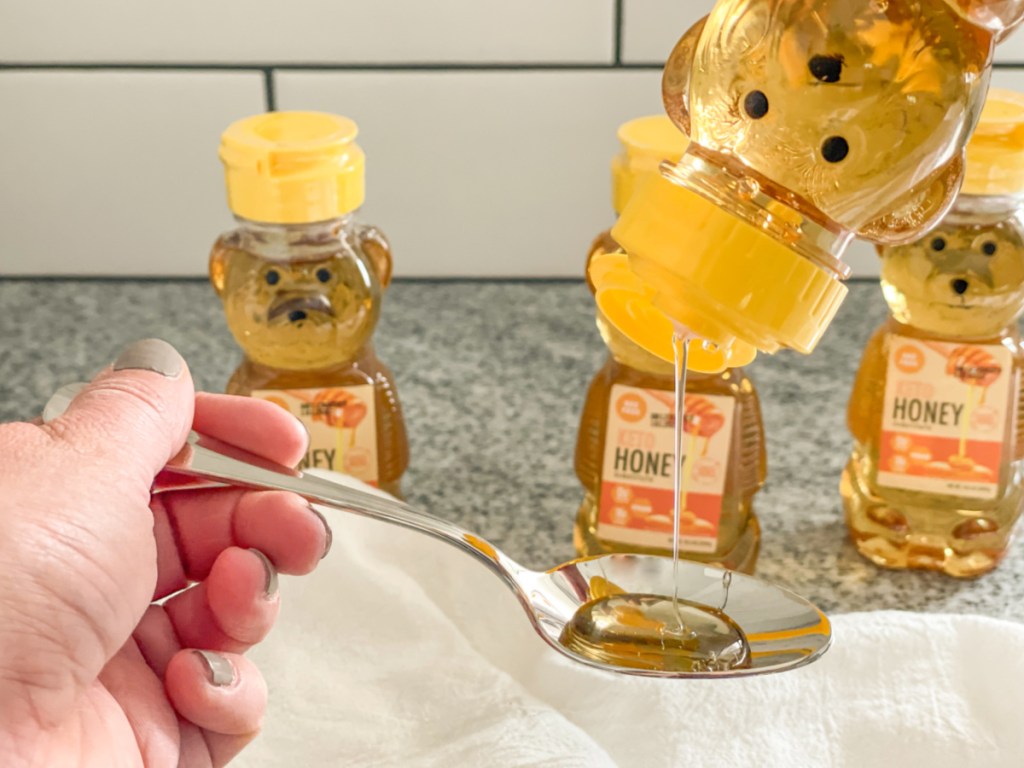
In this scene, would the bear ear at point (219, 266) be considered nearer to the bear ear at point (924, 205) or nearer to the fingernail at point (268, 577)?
the fingernail at point (268, 577)

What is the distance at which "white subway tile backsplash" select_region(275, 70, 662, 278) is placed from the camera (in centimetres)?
88

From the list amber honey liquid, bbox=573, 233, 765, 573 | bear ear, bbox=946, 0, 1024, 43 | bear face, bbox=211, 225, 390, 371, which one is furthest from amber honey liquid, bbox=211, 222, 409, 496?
bear ear, bbox=946, 0, 1024, 43

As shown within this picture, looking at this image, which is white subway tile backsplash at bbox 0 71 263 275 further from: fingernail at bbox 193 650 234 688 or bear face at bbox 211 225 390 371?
fingernail at bbox 193 650 234 688

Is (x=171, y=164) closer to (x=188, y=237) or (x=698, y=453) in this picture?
(x=188, y=237)

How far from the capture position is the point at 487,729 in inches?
20.3

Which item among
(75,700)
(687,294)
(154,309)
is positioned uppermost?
(687,294)

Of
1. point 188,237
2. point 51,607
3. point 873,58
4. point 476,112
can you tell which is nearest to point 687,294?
point 873,58

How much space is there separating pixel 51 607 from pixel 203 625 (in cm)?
12

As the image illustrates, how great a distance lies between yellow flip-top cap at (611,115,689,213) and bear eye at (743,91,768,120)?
0.57 feet

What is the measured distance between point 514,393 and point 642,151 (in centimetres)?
29

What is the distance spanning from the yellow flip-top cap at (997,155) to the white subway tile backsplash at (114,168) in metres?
0.50

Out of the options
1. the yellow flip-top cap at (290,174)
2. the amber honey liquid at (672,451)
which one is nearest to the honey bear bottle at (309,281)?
the yellow flip-top cap at (290,174)

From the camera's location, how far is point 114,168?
92cm

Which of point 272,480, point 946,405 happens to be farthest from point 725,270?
point 946,405
